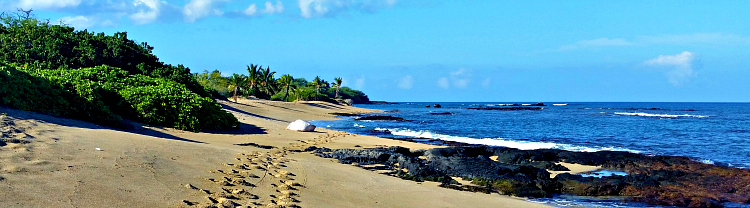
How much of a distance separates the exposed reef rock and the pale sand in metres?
1.24

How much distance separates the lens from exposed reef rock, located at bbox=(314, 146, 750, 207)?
38.8 ft

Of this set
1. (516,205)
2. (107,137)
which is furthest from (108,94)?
(516,205)

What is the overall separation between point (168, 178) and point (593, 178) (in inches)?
383

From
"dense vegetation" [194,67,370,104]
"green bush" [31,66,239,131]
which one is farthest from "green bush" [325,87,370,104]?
"green bush" [31,66,239,131]

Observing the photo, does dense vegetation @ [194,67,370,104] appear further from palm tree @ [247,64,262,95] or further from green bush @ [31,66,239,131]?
green bush @ [31,66,239,131]

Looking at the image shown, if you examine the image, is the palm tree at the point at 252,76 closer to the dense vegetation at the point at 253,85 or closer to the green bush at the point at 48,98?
the dense vegetation at the point at 253,85

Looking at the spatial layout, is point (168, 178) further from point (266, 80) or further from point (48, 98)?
point (266, 80)

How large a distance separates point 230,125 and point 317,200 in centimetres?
1414

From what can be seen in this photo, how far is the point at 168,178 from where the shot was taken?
8.85 m

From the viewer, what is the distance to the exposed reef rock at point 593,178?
11836 mm

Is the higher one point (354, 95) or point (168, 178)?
point (354, 95)

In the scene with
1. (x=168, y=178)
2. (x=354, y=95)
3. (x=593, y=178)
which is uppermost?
(x=354, y=95)

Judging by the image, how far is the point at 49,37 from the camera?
1267 inches

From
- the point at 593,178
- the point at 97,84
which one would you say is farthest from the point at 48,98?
the point at 593,178
